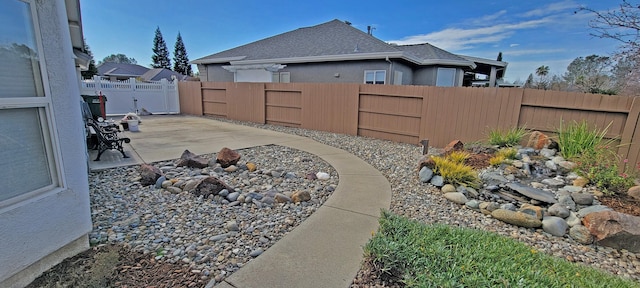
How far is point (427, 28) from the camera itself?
22.1 metres

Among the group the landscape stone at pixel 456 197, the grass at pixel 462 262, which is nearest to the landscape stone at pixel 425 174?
the landscape stone at pixel 456 197

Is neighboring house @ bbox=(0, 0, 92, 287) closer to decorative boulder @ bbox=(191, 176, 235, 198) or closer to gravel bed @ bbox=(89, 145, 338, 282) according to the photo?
gravel bed @ bbox=(89, 145, 338, 282)

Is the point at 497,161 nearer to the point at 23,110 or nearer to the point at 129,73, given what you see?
the point at 23,110

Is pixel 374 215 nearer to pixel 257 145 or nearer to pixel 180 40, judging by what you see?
pixel 257 145

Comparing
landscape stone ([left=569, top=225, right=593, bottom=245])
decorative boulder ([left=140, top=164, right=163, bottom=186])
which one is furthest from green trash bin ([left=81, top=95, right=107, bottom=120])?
landscape stone ([left=569, top=225, right=593, bottom=245])

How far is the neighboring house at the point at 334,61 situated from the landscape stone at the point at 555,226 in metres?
9.30

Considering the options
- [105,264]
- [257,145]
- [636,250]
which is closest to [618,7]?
[636,250]

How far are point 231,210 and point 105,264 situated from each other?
138 cm

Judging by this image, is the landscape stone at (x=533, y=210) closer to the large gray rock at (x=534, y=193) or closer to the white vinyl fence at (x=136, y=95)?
the large gray rock at (x=534, y=193)

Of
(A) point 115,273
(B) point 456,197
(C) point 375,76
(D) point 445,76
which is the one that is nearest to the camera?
(A) point 115,273

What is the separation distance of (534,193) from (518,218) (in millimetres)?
762

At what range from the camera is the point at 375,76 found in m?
12.4

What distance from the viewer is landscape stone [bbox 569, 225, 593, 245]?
10.2 ft

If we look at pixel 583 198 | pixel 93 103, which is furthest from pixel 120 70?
pixel 583 198
